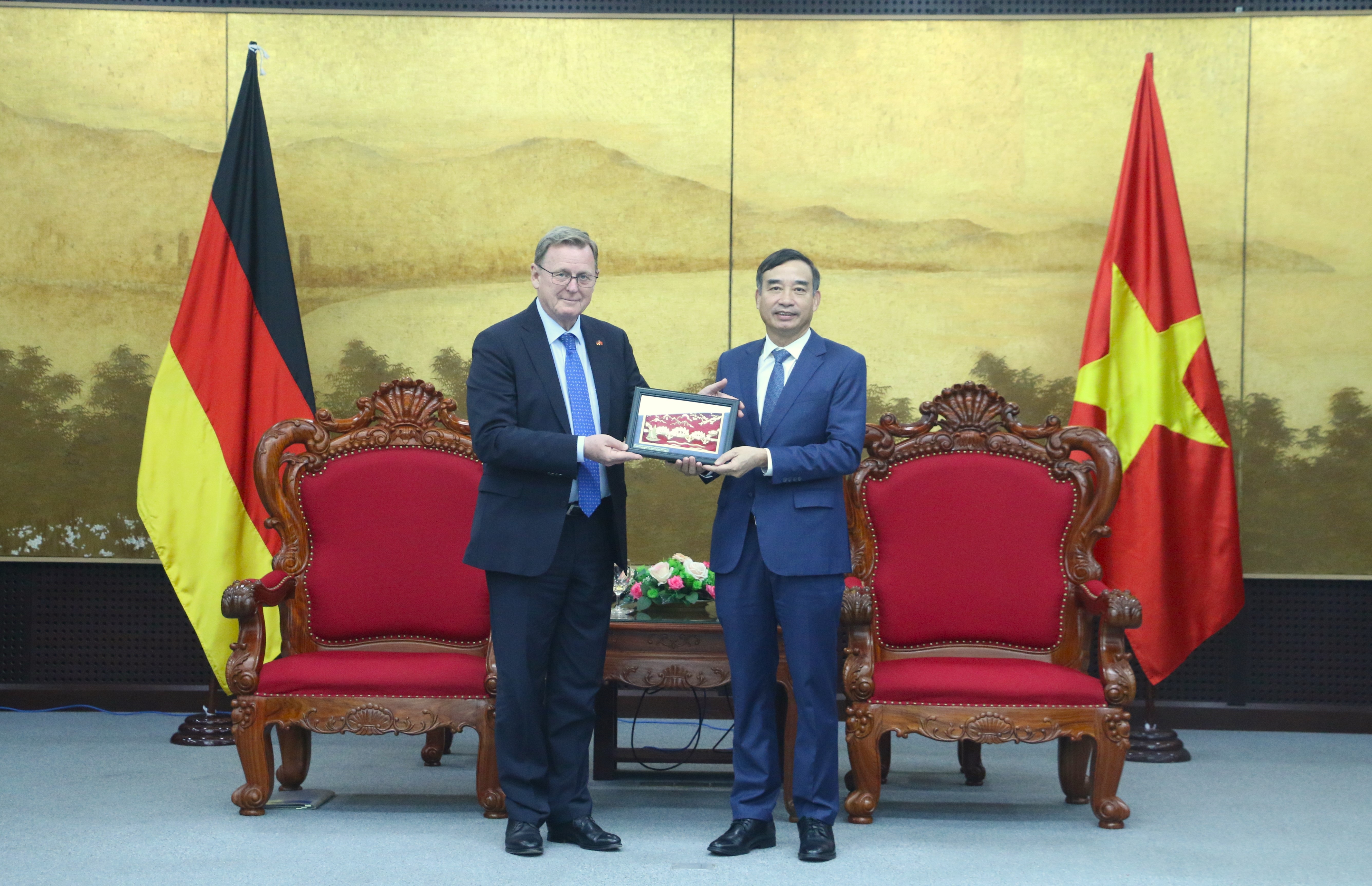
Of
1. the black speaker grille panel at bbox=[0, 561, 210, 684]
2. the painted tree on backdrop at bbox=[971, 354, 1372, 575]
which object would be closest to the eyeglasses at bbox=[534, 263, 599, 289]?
the painted tree on backdrop at bbox=[971, 354, 1372, 575]

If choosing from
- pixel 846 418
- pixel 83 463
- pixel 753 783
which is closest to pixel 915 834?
pixel 753 783

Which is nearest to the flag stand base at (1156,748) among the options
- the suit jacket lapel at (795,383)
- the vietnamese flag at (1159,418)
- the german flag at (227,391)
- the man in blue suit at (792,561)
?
the vietnamese flag at (1159,418)

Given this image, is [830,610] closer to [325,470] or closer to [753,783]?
[753,783]

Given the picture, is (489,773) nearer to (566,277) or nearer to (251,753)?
(251,753)

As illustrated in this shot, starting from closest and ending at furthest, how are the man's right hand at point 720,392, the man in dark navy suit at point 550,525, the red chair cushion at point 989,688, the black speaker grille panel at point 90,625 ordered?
the man in dark navy suit at point 550,525
the man's right hand at point 720,392
the red chair cushion at point 989,688
the black speaker grille panel at point 90,625

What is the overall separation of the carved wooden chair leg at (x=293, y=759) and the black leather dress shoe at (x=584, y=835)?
1.03 m

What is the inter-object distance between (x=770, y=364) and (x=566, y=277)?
25.6 inches

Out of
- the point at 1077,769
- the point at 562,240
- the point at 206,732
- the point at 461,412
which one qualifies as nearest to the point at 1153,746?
the point at 1077,769

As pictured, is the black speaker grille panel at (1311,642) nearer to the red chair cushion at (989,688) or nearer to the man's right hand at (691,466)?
the red chair cushion at (989,688)

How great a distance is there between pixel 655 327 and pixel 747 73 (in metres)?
1.20

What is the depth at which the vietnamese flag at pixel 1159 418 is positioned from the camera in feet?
15.0

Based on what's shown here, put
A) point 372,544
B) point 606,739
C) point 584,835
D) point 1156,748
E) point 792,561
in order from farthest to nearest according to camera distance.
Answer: point 1156,748 < point 606,739 < point 372,544 < point 584,835 < point 792,561

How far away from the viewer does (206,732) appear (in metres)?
4.54

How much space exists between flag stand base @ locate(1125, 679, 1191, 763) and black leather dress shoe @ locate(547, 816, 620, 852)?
2.27 meters
